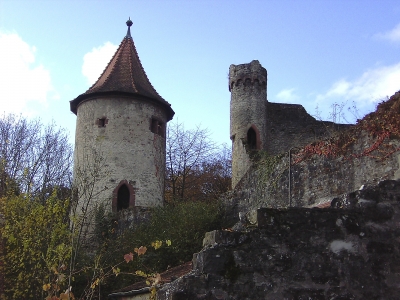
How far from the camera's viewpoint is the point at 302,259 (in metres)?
4.60

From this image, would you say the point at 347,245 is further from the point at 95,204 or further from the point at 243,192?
the point at 95,204

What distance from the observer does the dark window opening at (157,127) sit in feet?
82.8

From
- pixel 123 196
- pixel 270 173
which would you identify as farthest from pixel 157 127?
→ pixel 270 173

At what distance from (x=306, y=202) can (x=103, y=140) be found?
11.6 m

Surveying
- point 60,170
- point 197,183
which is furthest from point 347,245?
point 197,183

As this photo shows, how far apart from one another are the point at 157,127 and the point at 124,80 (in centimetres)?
273

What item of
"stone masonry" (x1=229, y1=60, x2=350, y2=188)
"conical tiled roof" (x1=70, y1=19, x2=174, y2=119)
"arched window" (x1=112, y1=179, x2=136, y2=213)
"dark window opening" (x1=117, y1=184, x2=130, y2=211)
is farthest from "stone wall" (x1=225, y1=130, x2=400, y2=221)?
"conical tiled roof" (x1=70, y1=19, x2=174, y2=119)

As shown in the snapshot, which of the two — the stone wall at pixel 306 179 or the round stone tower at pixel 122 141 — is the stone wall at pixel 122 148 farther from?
the stone wall at pixel 306 179

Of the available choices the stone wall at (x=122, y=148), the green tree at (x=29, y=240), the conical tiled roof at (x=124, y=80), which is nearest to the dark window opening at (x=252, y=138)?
the conical tiled roof at (x=124, y=80)

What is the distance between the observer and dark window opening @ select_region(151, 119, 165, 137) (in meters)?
25.2

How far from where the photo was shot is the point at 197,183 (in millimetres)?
36031

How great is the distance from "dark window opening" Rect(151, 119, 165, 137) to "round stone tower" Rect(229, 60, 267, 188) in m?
3.45

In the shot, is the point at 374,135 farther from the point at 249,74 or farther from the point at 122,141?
the point at 249,74

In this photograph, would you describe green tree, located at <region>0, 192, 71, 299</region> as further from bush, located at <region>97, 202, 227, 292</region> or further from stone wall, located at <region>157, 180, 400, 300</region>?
stone wall, located at <region>157, 180, 400, 300</region>
